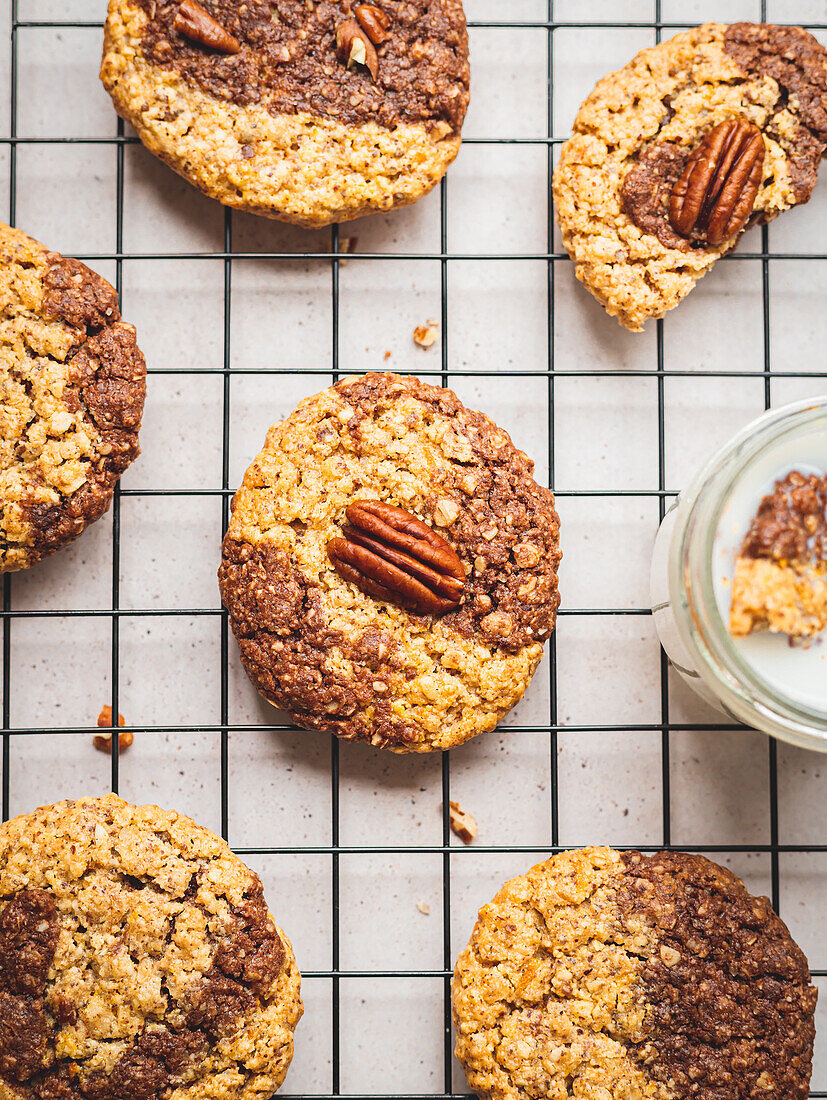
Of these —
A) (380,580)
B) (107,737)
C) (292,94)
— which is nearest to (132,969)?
(107,737)

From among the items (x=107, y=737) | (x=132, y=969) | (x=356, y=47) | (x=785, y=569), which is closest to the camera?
(x=785, y=569)

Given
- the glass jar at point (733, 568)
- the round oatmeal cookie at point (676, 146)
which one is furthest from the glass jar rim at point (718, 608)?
the round oatmeal cookie at point (676, 146)

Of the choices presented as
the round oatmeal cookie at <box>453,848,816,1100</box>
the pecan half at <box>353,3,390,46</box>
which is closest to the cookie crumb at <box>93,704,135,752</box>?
the round oatmeal cookie at <box>453,848,816,1100</box>

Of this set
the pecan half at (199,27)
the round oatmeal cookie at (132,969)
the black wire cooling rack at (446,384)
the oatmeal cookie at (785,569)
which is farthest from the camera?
the black wire cooling rack at (446,384)

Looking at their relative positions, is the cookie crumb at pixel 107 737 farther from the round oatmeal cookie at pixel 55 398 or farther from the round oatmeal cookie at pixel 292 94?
the round oatmeal cookie at pixel 292 94

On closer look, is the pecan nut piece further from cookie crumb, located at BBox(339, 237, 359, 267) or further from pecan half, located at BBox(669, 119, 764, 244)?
pecan half, located at BBox(669, 119, 764, 244)

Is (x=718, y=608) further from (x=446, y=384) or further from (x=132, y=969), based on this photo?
(x=132, y=969)
